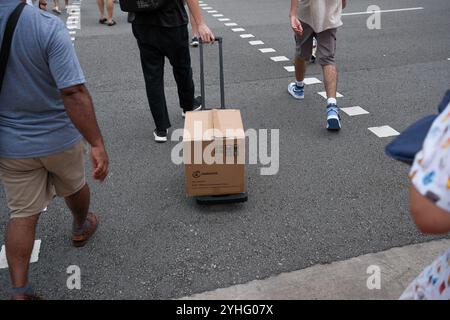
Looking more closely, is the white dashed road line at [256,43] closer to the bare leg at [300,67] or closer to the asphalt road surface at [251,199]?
the asphalt road surface at [251,199]

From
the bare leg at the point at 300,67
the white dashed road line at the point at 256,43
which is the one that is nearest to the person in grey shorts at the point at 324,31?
the bare leg at the point at 300,67

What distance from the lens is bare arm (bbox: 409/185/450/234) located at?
1004 millimetres

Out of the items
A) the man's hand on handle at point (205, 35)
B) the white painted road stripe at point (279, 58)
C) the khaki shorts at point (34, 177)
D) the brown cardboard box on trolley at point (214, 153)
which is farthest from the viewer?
the white painted road stripe at point (279, 58)

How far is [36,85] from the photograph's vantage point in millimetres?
2023

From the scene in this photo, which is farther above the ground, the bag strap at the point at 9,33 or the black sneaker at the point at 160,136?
the bag strap at the point at 9,33

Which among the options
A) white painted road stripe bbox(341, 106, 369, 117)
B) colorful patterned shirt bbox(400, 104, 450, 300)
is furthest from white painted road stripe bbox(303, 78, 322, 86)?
colorful patterned shirt bbox(400, 104, 450, 300)

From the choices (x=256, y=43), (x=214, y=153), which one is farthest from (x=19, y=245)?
(x=256, y=43)

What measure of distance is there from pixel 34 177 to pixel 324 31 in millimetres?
3081

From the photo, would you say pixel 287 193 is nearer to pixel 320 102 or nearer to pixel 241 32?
pixel 320 102

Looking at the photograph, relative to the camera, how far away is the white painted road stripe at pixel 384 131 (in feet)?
13.7

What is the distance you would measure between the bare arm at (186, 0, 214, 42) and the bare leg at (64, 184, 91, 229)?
1.41 meters

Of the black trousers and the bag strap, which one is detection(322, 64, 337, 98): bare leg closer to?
the black trousers

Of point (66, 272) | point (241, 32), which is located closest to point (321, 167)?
point (66, 272)

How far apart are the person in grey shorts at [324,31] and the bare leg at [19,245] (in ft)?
9.58
